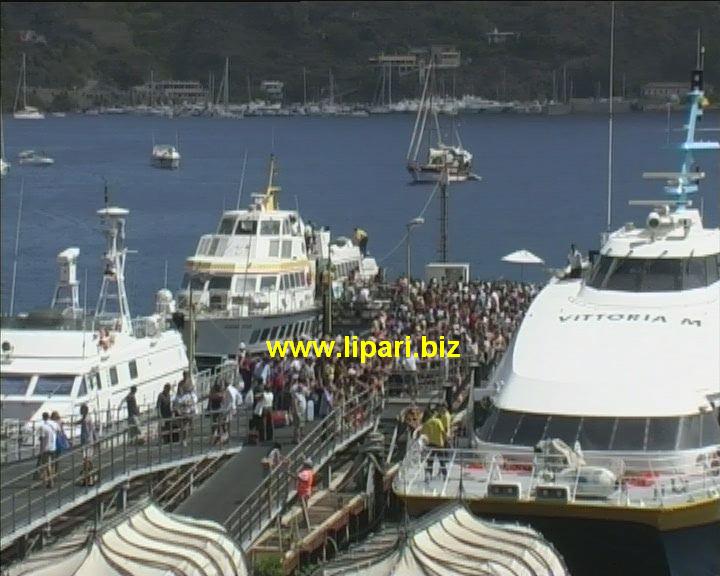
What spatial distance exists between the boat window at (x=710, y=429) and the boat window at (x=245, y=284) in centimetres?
1896

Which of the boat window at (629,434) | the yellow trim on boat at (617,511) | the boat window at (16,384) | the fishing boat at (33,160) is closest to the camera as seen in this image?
the yellow trim on boat at (617,511)

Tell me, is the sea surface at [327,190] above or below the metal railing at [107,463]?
above

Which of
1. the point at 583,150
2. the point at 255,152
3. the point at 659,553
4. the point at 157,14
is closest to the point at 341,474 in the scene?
the point at 659,553

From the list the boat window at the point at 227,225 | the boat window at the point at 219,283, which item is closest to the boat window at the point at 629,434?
the boat window at the point at 219,283

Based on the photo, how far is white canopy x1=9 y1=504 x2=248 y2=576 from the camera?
13430mm

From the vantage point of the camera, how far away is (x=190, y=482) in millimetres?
20188

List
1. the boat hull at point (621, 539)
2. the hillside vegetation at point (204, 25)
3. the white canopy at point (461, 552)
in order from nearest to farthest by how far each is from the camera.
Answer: the hillside vegetation at point (204, 25)
the white canopy at point (461, 552)
the boat hull at point (621, 539)

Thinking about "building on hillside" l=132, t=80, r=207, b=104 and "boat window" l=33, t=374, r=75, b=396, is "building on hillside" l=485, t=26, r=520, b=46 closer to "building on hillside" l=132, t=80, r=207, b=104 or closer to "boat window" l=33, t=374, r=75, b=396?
"building on hillside" l=132, t=80, r=207, b=104

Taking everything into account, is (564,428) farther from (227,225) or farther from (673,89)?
(227,225)

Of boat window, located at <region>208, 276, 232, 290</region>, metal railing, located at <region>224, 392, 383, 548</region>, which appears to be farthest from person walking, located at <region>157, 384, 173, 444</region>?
boat window, located at <region>208, 276, 232, 290</region>

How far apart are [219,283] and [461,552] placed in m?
23.1

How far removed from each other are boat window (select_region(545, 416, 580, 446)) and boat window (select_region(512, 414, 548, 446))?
96 millimetres

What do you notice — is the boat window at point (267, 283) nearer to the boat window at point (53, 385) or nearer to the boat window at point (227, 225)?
the boat window at point (227, 225)

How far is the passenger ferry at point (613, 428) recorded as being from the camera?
698 inches
